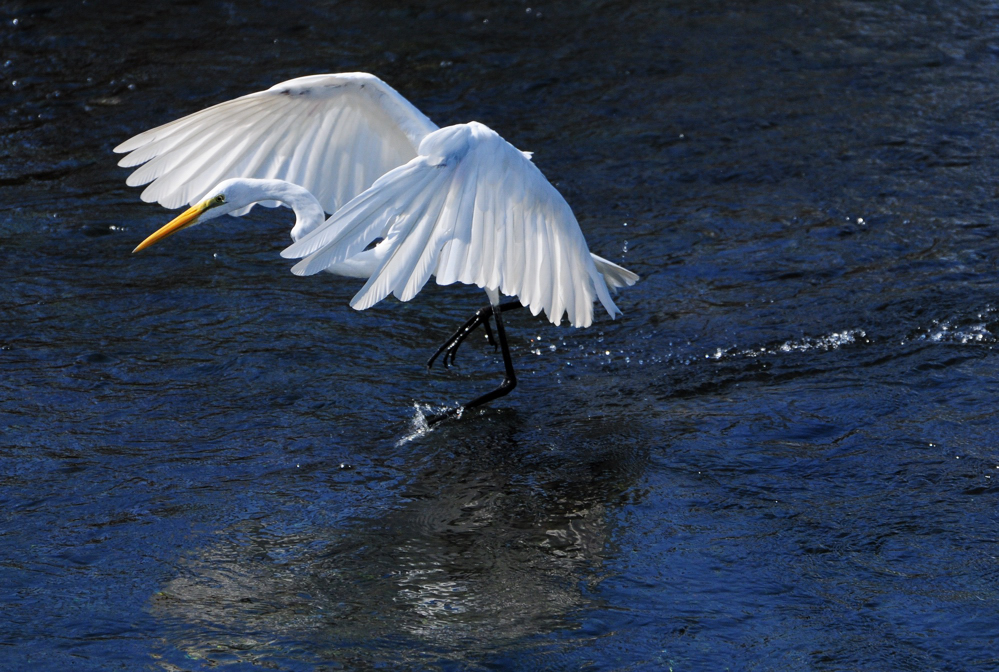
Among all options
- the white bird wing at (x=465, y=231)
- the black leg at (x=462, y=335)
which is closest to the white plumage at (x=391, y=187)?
the white bird wing at (x=465, y=231)

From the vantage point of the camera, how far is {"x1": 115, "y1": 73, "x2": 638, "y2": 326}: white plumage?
3625 millimetres

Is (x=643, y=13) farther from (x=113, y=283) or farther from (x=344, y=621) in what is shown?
(x=344, y=621)

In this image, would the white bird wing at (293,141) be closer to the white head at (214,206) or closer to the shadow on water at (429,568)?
the white head at (214,206)

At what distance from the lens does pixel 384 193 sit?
12.0 ft

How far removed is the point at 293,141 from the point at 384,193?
1.58 m

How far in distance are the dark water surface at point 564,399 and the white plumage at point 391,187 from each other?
25.1 inches

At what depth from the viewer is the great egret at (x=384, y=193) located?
3.64 meters

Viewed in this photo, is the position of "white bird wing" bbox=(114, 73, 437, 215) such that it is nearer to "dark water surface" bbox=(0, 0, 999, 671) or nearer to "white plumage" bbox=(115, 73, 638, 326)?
"white plumage" bbox=(115, 73, 638, 326)

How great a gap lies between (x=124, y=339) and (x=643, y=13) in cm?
574

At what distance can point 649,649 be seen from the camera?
3.14 metres

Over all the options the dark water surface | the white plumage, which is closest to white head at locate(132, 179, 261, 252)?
the white plumage

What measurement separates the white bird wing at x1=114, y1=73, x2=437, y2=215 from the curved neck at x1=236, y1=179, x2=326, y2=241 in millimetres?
154

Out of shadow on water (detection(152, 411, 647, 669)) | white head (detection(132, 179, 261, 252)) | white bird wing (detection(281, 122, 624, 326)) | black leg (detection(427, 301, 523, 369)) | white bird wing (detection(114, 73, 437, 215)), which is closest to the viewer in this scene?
shadow on water (detection(152, 411, 647, 669))

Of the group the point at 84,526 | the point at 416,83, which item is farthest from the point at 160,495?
the point at 416,83
